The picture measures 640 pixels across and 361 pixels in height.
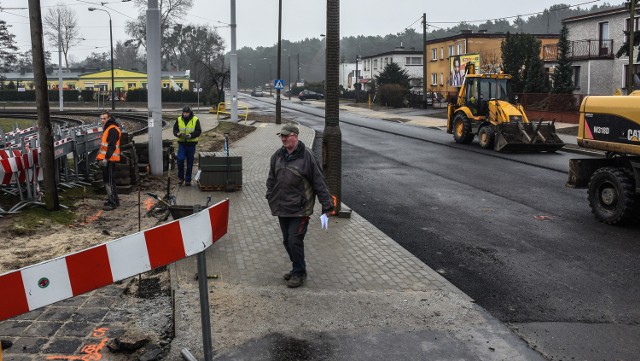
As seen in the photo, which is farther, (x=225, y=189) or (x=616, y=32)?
(x=616, y=32)

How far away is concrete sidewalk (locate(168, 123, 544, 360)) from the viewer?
5.45m

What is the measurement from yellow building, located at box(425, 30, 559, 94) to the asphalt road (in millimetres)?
30271

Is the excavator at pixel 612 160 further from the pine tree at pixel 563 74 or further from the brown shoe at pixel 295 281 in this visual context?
the pine tree at pixel 563 74

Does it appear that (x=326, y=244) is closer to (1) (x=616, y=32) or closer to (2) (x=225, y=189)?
(2) (x=225, y=189)

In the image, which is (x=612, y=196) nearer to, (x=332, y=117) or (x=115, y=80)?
(x=332, y=117)

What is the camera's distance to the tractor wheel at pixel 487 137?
2355cm

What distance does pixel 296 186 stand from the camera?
6980 mm

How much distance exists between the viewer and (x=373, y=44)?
162 metres

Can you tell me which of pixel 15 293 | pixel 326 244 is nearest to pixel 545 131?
pixel 326 244

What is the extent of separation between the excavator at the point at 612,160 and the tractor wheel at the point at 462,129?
45.0ft

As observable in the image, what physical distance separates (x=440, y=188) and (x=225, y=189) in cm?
504

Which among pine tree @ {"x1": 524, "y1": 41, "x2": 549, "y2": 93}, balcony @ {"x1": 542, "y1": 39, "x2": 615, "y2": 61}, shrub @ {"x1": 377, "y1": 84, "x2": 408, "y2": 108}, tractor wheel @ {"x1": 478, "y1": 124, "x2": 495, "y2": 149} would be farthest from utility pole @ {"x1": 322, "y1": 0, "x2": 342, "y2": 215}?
shrub @ {"x1": 377, "y1": 84, "x2": 408, "y2": 108}

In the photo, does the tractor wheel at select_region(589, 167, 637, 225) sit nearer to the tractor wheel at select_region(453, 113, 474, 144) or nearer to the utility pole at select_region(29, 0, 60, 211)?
the utility pole at select_region(29, 0, 60, 211)

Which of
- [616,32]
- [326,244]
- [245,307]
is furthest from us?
[616,32]
